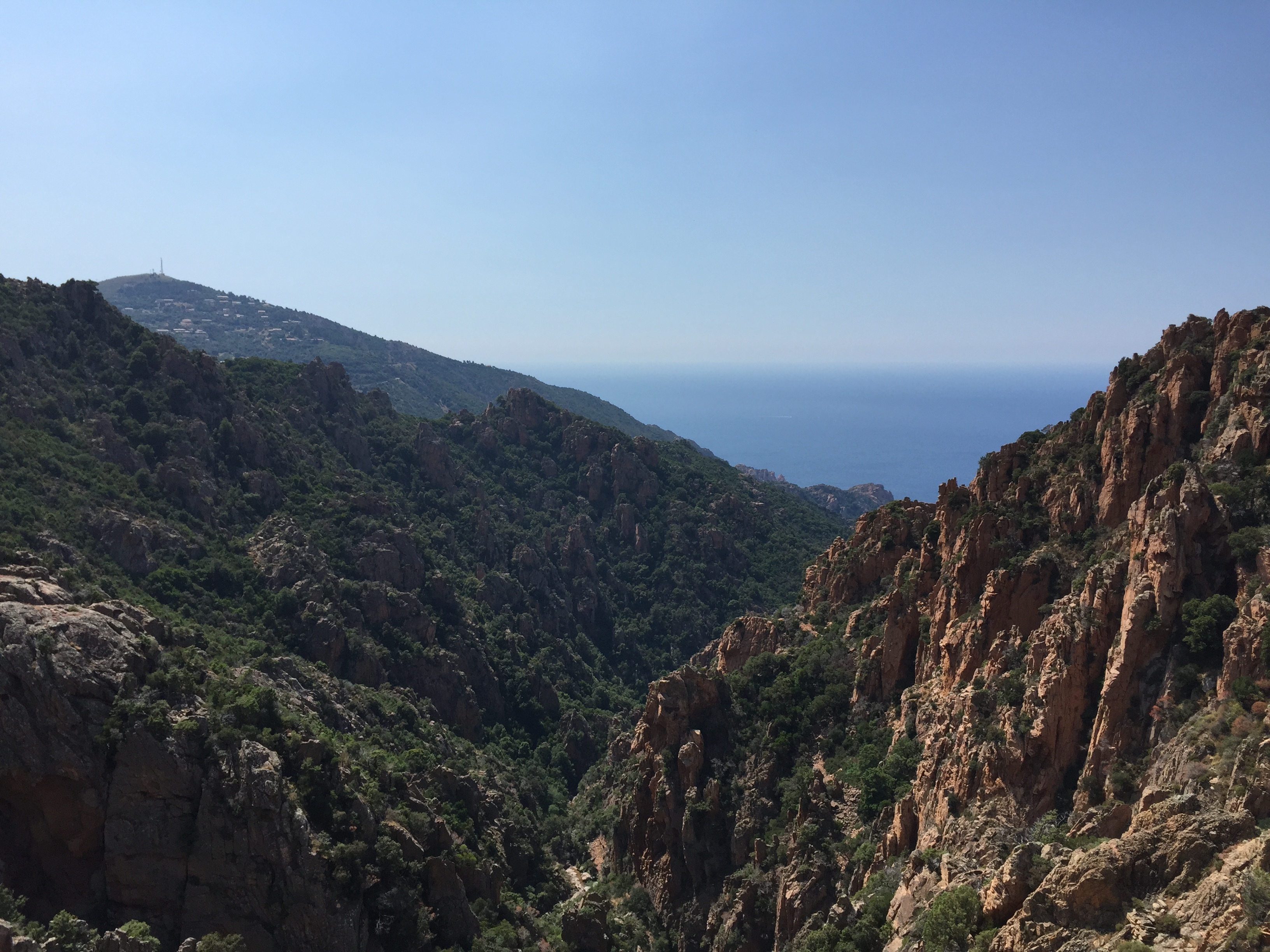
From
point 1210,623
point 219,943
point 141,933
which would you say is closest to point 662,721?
point 219,943

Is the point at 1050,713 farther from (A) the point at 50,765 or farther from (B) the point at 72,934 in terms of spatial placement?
(A) the point at 50,765

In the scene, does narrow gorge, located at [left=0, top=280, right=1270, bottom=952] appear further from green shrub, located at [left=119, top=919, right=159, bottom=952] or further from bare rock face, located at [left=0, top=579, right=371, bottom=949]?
green shrub, located at [left=119, top=919, right=159, bottom=952]

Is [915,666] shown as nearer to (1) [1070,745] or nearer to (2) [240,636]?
(1) [1070,745]

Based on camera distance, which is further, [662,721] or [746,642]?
[746,642]

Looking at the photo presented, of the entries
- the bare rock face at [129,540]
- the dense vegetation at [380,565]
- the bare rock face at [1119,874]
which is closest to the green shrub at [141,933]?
the dense vegetation at [380,565]

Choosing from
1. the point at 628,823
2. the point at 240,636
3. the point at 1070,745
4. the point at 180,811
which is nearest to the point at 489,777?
the point at 628,823

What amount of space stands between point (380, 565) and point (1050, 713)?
56.2 meters

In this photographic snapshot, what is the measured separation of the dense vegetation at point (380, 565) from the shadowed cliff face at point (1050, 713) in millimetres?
4343

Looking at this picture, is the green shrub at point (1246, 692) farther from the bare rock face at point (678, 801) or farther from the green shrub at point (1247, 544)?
the bare rock face at point (678, 801)

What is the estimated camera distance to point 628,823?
47.8 meters

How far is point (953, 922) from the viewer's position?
21.6m

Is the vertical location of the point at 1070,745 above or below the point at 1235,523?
below

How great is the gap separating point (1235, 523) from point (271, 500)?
67483 mm

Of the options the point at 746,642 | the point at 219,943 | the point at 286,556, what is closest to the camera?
the point at 219,943
